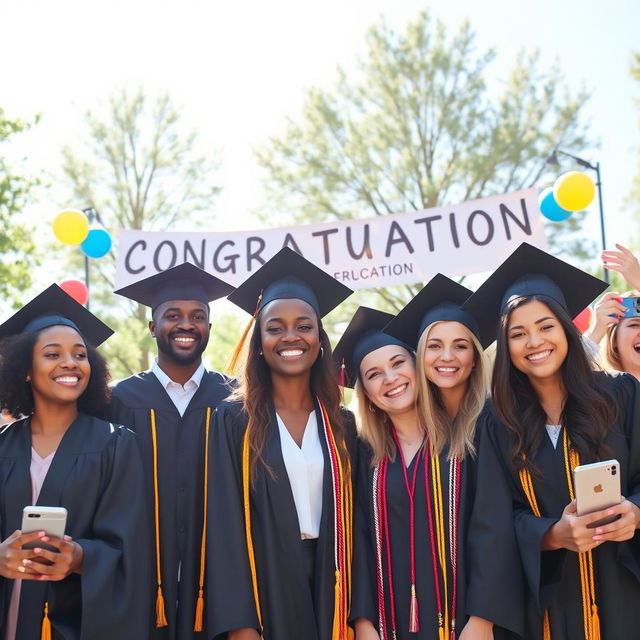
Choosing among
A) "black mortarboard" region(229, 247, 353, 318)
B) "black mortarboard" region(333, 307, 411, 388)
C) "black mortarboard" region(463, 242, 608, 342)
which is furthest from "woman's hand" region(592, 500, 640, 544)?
"black mortarboard" region(229, 247, 353, 318)

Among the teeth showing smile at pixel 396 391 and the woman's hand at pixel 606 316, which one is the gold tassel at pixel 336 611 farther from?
the woman's hand at pixel 606 316

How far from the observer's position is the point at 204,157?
1877 centimetres

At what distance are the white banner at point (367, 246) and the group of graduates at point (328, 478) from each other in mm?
2460

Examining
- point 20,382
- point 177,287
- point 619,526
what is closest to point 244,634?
point 20,382

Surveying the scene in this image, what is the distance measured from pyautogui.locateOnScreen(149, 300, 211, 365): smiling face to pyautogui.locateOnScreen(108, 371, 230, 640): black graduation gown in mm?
166

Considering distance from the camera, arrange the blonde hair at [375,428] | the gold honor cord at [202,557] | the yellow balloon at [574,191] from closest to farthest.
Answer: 1. the gold honor cord at [202,557]
2. the blonde hair at [375,428]
3. the yellow balloon at [574,191]

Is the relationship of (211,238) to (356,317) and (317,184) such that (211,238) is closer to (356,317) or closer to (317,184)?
(356,317)

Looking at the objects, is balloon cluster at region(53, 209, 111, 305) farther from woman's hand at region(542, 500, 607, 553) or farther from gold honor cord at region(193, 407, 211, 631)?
woman's hand at region(542, 500, 607, 553)

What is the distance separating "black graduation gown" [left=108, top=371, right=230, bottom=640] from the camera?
3.69 meters

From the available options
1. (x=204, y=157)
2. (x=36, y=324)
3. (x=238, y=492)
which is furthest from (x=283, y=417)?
(x=204, y=157)

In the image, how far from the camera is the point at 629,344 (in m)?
4.42

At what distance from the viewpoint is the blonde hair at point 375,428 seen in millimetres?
3795

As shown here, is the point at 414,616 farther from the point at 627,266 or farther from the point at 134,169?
the point at 134,169

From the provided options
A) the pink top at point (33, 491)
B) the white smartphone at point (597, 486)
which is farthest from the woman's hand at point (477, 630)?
the pink top at point (33, 491)
